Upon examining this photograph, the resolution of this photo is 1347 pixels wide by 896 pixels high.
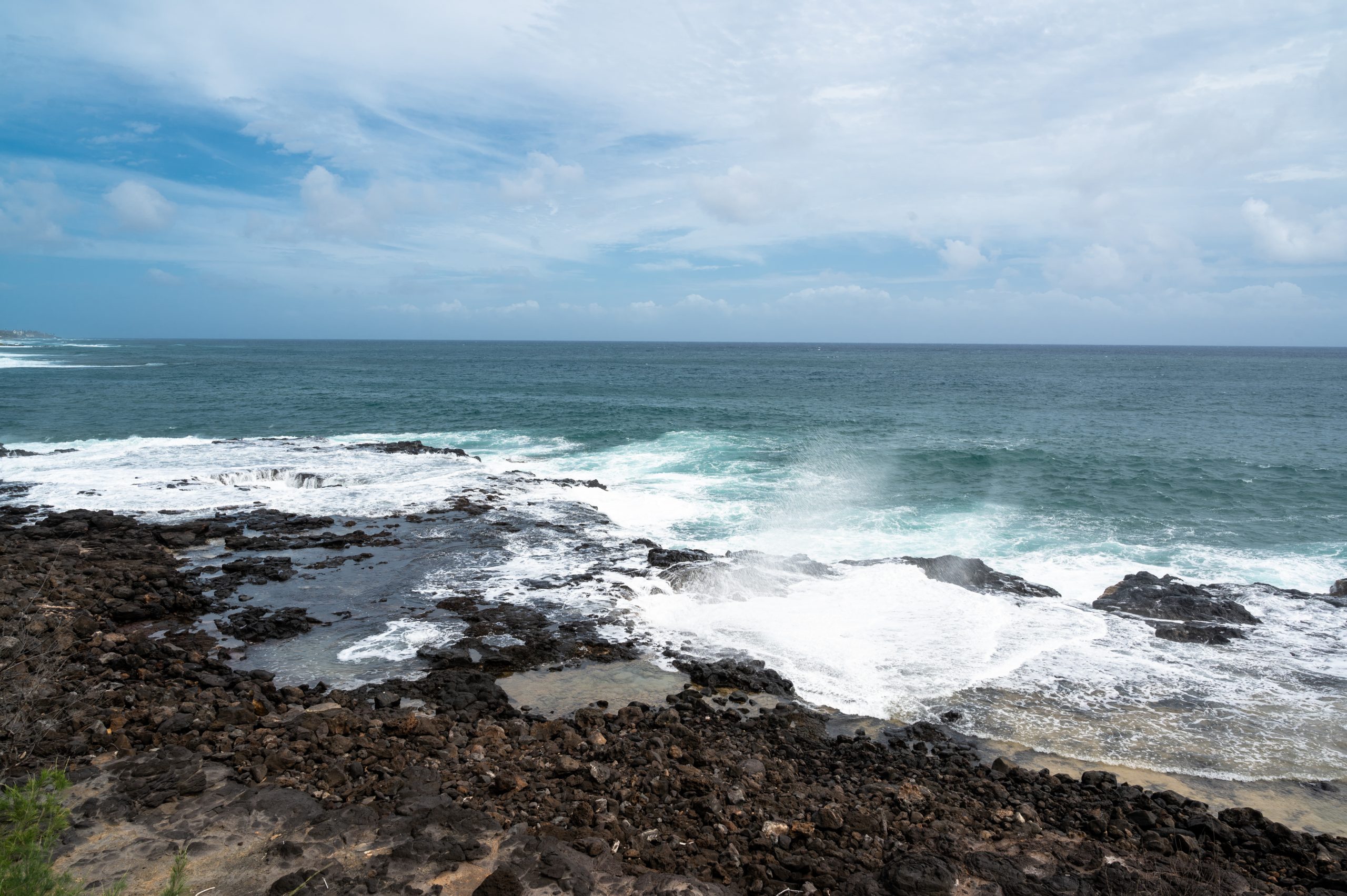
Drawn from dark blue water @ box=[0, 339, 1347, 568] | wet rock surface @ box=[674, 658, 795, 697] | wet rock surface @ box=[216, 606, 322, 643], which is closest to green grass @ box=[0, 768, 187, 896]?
wet rock surface @ box=[216, 606, 322, 643]

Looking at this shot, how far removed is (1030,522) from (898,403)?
33872 millimetres

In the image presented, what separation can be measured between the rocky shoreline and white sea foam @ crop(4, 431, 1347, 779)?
155 centimetres

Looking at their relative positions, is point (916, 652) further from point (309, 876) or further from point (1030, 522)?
point (1030, 522)

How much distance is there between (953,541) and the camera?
20484mm

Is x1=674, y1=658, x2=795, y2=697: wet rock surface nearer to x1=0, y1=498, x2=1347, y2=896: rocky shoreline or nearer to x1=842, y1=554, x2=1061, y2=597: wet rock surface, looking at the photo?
x1=0, y1=498, x2=1347, y2=896: rocky shoreline

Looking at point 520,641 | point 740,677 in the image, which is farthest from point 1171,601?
point 520,641

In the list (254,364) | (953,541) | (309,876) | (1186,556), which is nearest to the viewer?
(309,876)

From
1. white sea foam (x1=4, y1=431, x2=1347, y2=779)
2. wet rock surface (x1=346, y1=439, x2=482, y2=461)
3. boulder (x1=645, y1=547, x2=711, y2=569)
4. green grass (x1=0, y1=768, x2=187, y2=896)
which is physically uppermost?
green grass (x1=0, y1=768, x2=187, y2=896)

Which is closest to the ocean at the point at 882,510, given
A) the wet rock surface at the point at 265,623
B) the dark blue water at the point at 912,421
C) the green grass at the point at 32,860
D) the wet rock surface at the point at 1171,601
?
the dark blue water at the point at 912,421

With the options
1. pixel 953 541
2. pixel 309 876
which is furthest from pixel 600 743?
pixel 953 541

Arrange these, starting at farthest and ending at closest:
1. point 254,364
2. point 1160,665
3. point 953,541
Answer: point 254,364, point 953,541, point 1160,665

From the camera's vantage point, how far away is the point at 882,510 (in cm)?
2380

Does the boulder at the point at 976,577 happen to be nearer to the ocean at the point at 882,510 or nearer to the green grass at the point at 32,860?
the ocean at the point at 882,510

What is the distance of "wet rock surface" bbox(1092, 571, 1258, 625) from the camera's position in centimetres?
1456
